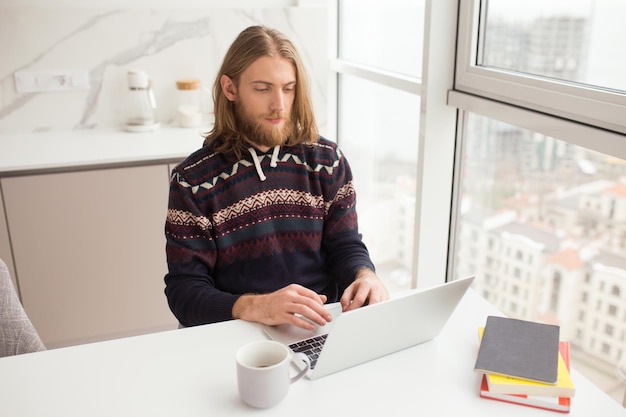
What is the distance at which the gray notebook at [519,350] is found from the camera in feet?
3.48

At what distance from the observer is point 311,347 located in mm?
1200

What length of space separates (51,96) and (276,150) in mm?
1648

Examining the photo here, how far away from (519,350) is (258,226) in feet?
2.35

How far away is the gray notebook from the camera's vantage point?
1.06m

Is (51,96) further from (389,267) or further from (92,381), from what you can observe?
(92,381)

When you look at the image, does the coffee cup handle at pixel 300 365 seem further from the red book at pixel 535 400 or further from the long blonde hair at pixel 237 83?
the long blonde hair at pixel 237 83

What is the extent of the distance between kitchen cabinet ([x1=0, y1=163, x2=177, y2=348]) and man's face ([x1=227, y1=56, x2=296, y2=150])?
0.95 metres

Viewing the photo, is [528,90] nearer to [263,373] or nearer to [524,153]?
[524,153]

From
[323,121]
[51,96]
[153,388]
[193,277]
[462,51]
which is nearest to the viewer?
[153,388]

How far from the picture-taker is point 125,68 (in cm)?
285

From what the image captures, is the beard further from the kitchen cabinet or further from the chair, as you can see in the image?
the kitchen cabinet

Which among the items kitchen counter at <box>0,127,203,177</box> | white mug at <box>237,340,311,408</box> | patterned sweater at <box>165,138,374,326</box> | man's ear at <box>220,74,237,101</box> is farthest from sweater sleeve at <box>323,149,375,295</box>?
kitchen counter at <box>0,127,203,177</box>

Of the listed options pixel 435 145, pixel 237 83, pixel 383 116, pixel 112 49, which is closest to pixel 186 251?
pixel 237 83

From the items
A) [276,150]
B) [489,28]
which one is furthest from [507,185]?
[276,150]
